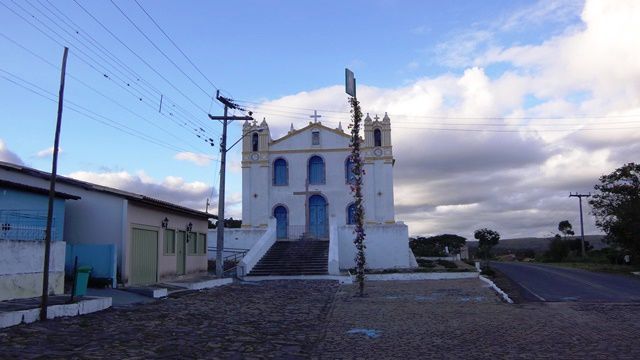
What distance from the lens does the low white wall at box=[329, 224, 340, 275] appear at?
2803cm

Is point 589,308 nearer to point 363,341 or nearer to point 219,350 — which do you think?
point 363,341

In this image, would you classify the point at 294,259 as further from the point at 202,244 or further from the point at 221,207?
the point at 221,207

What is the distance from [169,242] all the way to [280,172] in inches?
649

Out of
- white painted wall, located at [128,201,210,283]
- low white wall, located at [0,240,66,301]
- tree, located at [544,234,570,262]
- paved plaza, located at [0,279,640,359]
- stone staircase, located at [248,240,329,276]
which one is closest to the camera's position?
paved plaza, located at [0,279,640,359]

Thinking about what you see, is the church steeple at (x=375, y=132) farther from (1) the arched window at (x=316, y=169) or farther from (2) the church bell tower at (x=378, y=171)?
(1) the arched window at (x=316, y=169)

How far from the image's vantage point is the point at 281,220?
39406mm

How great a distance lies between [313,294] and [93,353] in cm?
1168

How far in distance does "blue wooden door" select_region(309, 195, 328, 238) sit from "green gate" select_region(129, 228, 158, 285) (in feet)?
57.1

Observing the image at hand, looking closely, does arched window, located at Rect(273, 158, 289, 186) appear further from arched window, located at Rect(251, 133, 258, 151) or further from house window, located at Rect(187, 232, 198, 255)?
house window, located at Rect(187, 232, 198, 255)

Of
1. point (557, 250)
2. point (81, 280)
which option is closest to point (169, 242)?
point (81, 280)

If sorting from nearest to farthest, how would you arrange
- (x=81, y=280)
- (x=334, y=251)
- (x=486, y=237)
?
(x=81, y=280) < (x=334, y=251) < (x=486, y=237)

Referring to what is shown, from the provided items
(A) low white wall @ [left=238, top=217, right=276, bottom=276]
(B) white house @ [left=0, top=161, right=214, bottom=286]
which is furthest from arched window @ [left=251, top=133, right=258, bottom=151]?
(B) white house @ [left=0, top=161, right=214, bottom=286]

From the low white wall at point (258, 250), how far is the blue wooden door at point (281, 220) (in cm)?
370

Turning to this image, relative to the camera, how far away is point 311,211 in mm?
39250
